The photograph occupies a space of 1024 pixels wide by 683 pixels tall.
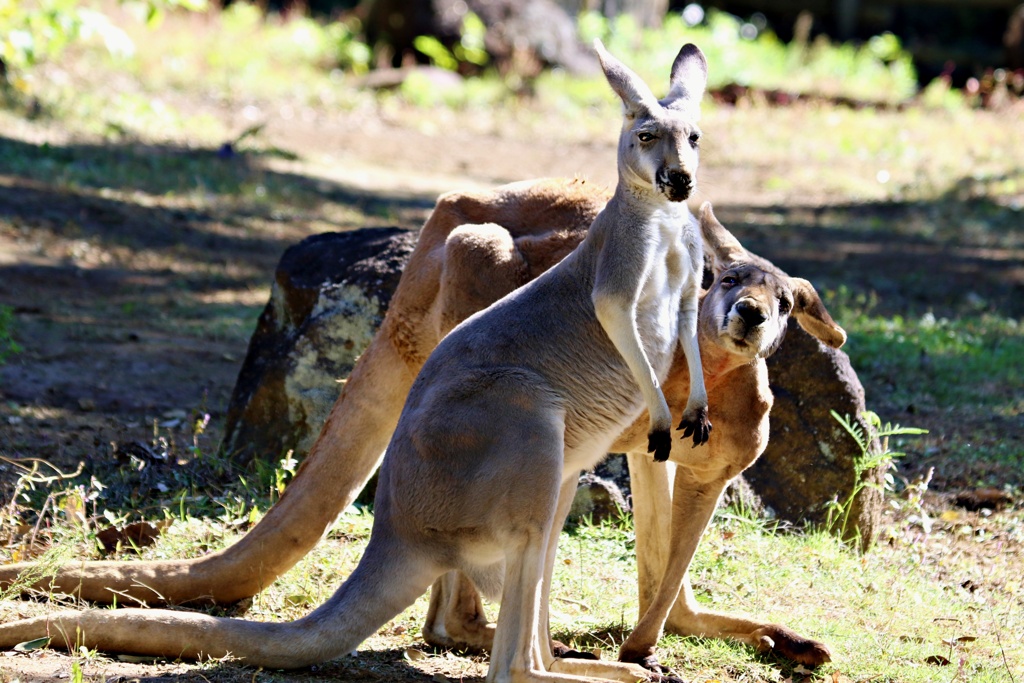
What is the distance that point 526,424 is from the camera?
3256 millimetres

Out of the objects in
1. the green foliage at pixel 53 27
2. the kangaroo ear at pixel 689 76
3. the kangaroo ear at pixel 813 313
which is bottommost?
the kangaroo ear at pixel 813 313

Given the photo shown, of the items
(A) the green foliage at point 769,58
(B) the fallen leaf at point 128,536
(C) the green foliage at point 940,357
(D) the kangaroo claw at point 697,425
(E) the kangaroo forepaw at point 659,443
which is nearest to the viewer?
(E) the kangaroo forepaw at point 659,443

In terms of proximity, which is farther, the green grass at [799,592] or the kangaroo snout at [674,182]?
the green grass at [799,592]

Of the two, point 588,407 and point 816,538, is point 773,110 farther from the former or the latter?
point 588,407

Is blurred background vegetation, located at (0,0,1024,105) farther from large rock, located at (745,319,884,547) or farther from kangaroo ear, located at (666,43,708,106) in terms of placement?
kangaroo ear, located at (666,43,708,106)

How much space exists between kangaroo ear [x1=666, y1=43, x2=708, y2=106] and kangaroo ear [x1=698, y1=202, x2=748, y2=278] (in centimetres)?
54

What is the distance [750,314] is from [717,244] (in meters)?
0.51

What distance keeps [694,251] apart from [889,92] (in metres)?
14.0

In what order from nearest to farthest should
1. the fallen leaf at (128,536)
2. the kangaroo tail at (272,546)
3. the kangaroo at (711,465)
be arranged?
1. the kangaroo at (711,465)
2. the kangaroo tail at (272,546)
3. the fallen leaf at (128,536)

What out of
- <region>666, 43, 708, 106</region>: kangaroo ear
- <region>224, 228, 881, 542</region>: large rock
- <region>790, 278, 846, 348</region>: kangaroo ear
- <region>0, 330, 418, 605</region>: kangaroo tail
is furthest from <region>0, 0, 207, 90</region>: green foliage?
<region>790, 278, 846, 348</region>: kangaroo ear

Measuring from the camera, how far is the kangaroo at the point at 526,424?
3.20 meters

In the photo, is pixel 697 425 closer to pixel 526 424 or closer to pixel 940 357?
pixel 526 424

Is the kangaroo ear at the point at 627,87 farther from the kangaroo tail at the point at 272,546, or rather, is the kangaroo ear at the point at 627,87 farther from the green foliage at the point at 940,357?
the green foliage at the point at 940,357

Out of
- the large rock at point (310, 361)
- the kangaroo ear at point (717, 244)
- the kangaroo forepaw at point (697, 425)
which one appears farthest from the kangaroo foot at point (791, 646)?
the large rock at point (310, 361)
